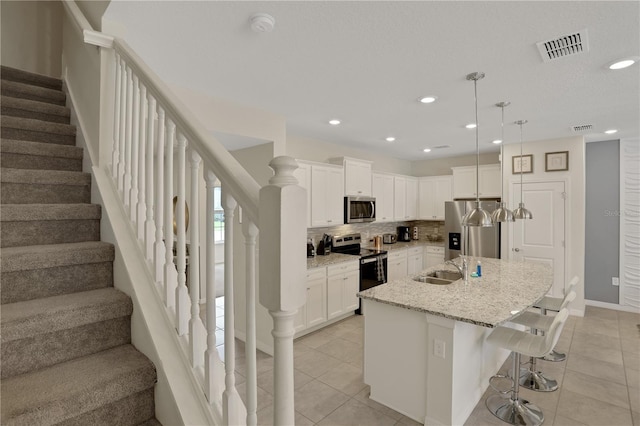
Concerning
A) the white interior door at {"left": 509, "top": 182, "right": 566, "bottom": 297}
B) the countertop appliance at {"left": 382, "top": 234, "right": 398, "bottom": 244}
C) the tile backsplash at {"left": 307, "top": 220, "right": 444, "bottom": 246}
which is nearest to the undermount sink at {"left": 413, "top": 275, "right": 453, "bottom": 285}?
the tile backsplash at {"left": 307, "top": 220, "right": 444, "bottom": 246}

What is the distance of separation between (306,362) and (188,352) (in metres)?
2.58

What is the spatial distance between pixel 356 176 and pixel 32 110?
3.87m

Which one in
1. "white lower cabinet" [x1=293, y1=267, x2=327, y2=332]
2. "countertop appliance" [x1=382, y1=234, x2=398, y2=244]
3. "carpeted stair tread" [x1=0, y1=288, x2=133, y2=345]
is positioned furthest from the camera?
"countertop appliance" [x1=382, y1=234, x2=398, y2=244]

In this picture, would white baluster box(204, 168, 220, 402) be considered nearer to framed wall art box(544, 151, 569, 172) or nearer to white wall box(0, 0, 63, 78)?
white wall box(0, 0, 63, 78)

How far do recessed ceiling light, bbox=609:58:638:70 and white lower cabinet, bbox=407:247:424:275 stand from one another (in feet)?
13.1

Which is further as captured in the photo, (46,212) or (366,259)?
(366,259)

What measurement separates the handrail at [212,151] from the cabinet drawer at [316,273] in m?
2.97

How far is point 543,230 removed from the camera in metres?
4.98

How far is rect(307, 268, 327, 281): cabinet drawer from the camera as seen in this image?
3.99 meters

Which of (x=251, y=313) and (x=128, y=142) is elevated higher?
(x=128, y=142)

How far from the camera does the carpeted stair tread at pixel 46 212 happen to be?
1.52 meters

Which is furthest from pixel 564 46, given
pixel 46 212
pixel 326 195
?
pixel 46 212

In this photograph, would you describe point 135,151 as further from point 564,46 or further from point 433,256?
point 433,256

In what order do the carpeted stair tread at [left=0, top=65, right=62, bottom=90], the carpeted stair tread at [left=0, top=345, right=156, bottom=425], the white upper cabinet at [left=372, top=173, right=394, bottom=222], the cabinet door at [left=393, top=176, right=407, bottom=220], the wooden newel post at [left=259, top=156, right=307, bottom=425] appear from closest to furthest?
the wooden newel post at [left=259, top=156, right=307, bottom=425], the carpeted stair tread at [left=0, top=345, right=156, bottom=425], the carpeted stair tread at [left=0, top=65, right=62, bottom=90], the white upper cabinet at [left=372, top=173, right=394, bottom=222], the cabinet door at [left=393, top=176, right=407, bottom=220]
